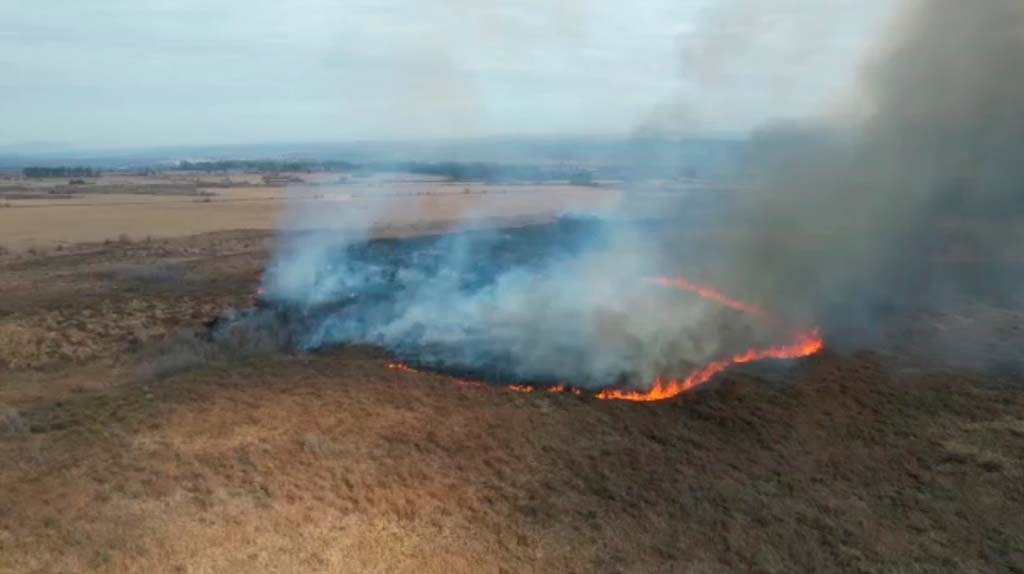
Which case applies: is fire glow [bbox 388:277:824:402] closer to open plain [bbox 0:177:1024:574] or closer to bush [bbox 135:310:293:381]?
open plain [bbox 0:177:1024:574]

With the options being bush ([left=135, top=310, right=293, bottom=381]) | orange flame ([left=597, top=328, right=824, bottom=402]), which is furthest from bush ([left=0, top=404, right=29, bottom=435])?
orange flame ([left=597, top=328, right=824, bottom=402])

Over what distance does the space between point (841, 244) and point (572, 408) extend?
16253 millimetres

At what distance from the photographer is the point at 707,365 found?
59.6 feet

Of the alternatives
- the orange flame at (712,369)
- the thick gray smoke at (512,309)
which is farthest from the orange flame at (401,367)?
the orange flame at (712,369)

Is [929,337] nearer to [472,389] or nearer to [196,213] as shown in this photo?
[472,389]

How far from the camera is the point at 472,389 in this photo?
15.9 m

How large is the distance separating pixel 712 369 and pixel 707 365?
0.32 m

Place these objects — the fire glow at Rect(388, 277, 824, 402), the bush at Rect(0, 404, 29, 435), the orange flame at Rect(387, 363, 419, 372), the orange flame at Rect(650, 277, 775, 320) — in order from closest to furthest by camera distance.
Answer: the bush at Rect(0, 404, 29, 435), the fire glow at Rect(388, 277, 824, 402), the orange flame at Rect(387, 363, 419, 372), the orange flame at Rect(650, 277, 775, 320)

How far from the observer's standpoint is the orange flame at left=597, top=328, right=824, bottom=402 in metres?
16.2

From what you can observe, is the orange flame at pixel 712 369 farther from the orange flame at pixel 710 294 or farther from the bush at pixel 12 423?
the bush at pixel 12 423

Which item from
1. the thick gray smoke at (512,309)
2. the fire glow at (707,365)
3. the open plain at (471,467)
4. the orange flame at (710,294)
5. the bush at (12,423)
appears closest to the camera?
the open plain at (471,467)

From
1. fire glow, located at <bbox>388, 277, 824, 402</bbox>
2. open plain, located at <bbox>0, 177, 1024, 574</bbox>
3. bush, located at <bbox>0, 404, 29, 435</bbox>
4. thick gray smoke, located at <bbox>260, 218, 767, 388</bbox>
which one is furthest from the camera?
thick gray smoke, located at <bbox>260, 218, 767, 388</bbox>

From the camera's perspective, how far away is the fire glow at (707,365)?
16.2 metres

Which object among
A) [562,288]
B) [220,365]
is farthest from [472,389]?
[562,288]
